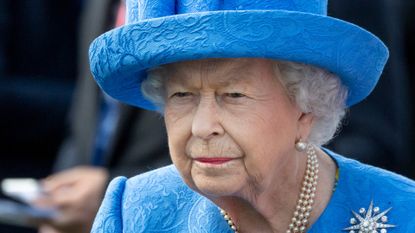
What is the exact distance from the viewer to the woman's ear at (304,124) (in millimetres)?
3500

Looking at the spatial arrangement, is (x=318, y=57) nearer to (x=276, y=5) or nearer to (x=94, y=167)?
(x=276, y=5)

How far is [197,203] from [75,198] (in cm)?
163

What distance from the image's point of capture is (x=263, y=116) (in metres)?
3.34

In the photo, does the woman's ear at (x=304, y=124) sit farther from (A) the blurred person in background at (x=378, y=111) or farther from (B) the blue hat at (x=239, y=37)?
(A) the blurred person in background at (x=378, y=111)

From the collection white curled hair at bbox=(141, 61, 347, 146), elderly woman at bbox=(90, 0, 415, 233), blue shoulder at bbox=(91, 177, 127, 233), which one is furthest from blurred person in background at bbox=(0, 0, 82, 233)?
white curled hair at bbox=(141, 61, 347, 146)

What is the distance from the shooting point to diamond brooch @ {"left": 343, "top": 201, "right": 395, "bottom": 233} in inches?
140

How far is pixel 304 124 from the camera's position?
3.51 m

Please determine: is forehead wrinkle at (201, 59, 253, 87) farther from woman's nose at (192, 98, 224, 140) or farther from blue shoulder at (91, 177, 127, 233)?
blue shoulder at (91, 177, 127, 233)

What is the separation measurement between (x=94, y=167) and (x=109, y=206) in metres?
1.74

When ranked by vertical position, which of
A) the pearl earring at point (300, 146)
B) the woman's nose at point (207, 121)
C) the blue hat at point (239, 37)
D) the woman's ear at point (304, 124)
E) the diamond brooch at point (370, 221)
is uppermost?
the blue hat at point (239, 37)

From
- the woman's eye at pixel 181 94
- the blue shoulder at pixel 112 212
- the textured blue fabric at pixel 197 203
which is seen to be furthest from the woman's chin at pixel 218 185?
the blue shoulder at pixel 112 212

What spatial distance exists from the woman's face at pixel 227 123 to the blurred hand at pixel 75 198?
190cm

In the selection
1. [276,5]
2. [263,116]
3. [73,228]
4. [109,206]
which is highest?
[276,5]

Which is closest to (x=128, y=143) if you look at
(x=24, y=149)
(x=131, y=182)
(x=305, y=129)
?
(x=131, y=182)
